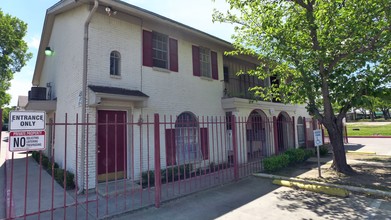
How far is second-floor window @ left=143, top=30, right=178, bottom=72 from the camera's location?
30.1ft

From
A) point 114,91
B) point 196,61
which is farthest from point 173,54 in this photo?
point 114,91

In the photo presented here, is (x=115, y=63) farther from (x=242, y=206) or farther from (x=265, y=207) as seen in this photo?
(x=265, y=207)

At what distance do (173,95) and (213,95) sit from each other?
2527 mm

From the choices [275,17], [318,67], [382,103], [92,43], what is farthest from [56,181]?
[382,103]

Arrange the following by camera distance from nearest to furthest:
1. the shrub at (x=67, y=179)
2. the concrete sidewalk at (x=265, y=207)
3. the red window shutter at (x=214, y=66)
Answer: the concrete sidewalk at (x=265, y=207) < the shrub at (x=67, y=179) < the red window shutter at (x=214, y=66)

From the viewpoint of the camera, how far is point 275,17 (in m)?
8.38

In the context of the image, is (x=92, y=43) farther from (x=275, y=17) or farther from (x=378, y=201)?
(x=378, y=201)

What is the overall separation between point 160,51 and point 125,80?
2.22 m

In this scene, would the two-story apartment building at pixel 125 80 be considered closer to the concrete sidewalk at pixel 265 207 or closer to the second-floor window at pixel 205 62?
the second-floor window at pixel 205 62

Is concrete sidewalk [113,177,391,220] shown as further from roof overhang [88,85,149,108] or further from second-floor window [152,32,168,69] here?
second-floor window [152,32,168,69]

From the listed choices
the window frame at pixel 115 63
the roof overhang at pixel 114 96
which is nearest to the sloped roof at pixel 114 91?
the roof overhang at pixel 114 96

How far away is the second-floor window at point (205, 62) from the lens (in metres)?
11.0

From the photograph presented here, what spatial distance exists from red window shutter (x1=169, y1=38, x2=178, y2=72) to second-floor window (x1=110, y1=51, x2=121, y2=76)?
225 centimetres

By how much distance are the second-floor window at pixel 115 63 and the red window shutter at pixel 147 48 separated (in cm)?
98
